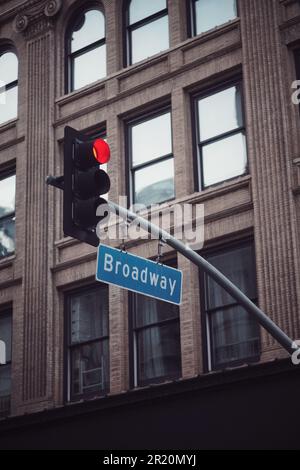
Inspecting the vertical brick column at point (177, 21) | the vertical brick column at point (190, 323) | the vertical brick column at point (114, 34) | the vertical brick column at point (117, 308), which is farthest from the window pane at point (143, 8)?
the vertical brick column at point (190, 323)

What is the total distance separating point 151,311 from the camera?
18094 mm

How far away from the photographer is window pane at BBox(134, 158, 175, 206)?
18.6 metres

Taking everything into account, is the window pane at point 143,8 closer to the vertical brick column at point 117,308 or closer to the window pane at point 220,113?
the vertical brick column at point 117,308

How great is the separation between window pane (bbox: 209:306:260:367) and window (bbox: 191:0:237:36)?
6.04 m

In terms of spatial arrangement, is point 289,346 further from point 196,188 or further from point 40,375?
point 40,375

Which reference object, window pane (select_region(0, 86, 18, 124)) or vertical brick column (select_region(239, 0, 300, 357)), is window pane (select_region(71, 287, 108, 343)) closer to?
vertical brick column (select_region(239, 0, 300, 357))

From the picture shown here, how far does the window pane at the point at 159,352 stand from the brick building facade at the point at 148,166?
0.16ft

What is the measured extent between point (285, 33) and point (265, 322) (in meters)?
8.16

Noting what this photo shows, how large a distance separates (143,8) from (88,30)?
168cm

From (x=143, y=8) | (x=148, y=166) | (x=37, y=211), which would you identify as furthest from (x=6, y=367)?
(x=143, y=8)

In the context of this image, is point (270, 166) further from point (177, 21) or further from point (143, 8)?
point (143, 8)

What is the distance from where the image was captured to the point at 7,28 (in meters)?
23.0

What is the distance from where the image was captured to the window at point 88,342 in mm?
18547
